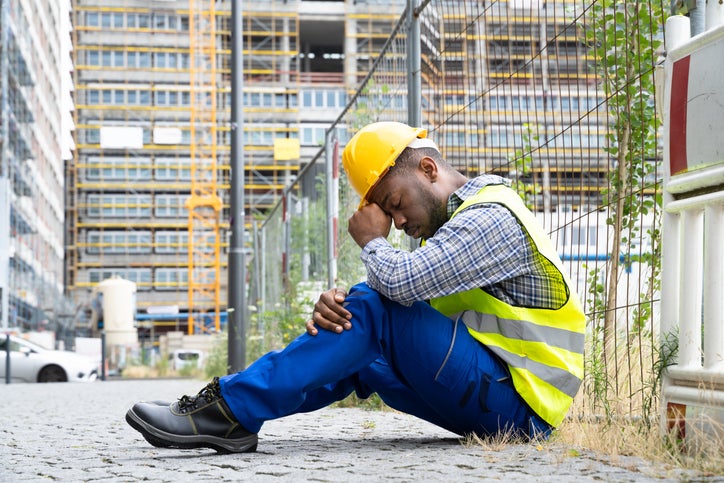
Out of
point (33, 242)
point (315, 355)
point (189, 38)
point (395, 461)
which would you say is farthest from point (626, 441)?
point (189, 38)

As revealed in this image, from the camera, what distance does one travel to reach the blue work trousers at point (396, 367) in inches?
119

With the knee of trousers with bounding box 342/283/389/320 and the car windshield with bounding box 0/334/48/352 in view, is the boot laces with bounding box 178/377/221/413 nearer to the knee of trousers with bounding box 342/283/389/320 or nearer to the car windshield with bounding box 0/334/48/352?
the knee of trousers with bounding box 342/283/389/320

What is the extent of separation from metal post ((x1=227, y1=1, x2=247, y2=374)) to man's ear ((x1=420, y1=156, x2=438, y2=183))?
8049 millimetres

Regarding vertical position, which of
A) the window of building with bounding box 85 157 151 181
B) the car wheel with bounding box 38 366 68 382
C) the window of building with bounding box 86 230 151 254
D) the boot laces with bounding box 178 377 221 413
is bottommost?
the car wheel with bounding box 38 366 68 382

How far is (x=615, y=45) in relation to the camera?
4.15 m

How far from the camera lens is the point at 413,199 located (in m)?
→ 3.23

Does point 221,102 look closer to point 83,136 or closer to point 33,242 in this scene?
point 83,136

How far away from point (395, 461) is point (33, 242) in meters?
46.4

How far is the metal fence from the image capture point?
3811 mm

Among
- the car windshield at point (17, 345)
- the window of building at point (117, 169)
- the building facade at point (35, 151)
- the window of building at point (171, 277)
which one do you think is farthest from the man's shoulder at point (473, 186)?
the window of building at point (117, 169)

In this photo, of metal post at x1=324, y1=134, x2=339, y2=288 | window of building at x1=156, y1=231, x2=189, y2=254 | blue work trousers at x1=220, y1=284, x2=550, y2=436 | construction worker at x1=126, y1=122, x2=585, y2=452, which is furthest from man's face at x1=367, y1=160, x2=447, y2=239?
window of building at x1=156, y1=231, x2=189, y2=254

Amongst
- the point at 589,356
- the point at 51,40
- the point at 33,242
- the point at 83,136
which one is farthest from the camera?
the point at 83,136

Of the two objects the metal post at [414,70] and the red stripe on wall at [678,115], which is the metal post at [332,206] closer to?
the metal post at [414,70]

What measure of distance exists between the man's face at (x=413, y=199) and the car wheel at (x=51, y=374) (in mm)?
19747
